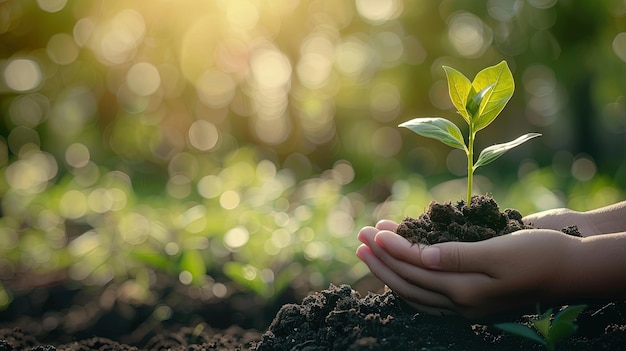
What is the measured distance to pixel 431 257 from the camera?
1.08 metres

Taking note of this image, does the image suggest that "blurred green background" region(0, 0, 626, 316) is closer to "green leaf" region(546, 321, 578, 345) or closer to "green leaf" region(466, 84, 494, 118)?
"green leaf" region(466, 84, 494, 118)

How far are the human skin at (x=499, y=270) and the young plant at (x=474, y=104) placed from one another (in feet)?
0.55

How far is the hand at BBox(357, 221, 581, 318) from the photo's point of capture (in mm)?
1077

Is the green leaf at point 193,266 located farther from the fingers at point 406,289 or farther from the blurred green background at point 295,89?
the blurred green background at point 295,89

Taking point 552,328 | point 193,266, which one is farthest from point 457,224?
point 193,266

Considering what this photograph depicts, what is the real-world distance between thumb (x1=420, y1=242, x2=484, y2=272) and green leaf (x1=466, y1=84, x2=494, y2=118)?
263mm

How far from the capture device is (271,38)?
3809 millimetres

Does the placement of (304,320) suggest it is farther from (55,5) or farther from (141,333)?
(55,5)

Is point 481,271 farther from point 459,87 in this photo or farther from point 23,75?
point 23,75

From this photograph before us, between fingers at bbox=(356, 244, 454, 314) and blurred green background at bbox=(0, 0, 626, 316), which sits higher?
blurred green background at bbox=(0, 0, 626, 316)

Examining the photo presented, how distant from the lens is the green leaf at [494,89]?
1.19 meters

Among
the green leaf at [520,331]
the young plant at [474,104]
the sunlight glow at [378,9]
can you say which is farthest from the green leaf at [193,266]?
the sunlight glow at [378,9]

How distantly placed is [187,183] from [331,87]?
1047 mm

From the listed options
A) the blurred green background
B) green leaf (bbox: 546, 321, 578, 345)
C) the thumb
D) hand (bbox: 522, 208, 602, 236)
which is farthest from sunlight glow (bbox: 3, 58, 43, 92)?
green leaf (bbox: 546, 321, 578, 345)
